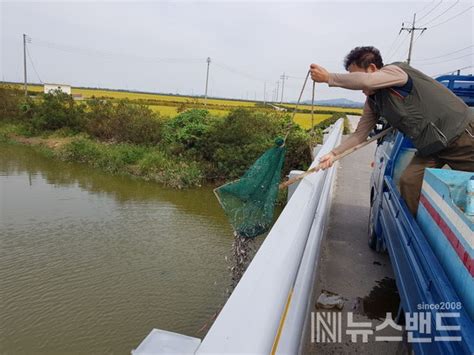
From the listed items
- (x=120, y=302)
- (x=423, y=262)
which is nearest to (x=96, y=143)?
(x=120, y=302)

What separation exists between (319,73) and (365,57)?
1.28 ft

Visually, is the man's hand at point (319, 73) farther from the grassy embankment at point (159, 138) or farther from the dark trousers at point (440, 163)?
the grassy embankment at point (159, 138)

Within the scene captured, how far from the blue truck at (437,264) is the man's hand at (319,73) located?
1.02m

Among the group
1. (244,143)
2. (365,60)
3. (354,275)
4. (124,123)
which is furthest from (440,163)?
(124,123)

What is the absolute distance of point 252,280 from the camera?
4.86ft

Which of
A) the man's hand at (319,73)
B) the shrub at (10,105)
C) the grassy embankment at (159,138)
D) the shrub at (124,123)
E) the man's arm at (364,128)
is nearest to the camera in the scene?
the man's hand at (319,73)

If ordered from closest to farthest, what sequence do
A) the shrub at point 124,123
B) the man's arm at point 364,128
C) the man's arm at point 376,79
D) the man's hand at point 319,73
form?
the man's arm at point 376,79 < the man's hand at point 319,73 < the man's arm at point 364,128 < the shrub at point 124,123

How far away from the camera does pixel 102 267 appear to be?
28.2ft

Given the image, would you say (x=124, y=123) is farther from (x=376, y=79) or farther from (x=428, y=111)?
(x=428, y=111)

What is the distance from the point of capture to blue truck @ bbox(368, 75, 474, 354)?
1523mm

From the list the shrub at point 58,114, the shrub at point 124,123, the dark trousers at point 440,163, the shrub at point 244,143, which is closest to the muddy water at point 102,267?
the shrub at point 244,143

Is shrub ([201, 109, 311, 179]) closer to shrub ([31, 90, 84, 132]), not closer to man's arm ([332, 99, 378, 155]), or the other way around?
man's arm ([332, 99, 378, 155])

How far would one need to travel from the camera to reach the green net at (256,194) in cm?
401

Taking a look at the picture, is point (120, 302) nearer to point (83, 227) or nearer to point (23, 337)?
point (23, 337)
